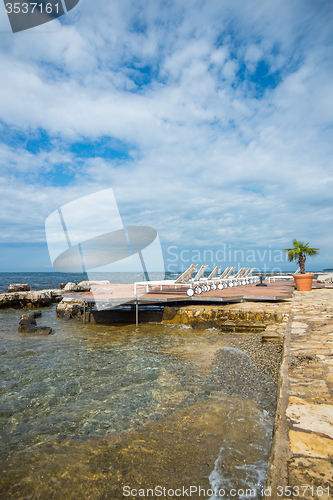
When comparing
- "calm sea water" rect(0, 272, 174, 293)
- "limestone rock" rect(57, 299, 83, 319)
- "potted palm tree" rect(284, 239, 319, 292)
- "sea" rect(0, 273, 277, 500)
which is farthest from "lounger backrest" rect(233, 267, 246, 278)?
"sea" rect(0, 273, 277, 500)

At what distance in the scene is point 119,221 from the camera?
7789mm

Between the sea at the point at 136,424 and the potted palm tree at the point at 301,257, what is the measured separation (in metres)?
6.98

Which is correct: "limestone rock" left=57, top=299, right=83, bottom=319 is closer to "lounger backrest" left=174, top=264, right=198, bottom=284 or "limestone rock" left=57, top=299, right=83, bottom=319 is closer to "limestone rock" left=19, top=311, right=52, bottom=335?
"limestone rock" left=19, top=311, right=52, bottom=335

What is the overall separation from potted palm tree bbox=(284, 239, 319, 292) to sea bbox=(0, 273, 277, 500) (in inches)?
275

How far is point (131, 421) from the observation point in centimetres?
354

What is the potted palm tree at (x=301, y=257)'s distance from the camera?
11810 millimetres

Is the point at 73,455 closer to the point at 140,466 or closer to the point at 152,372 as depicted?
the point at 140,466

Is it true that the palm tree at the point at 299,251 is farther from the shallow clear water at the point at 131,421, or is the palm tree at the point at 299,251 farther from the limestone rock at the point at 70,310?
the limestone rock at the point at 70,310

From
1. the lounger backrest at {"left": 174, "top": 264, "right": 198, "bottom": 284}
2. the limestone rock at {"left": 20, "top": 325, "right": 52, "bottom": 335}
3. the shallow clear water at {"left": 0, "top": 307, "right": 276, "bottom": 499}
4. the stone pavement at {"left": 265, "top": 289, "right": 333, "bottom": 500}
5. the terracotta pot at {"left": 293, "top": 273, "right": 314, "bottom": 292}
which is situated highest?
the lounger backrest at {"left": 174, "top": 264, "right": 198, "bottom": 284}

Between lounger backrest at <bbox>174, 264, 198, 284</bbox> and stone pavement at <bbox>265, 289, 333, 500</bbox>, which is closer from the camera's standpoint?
stone pavement at <bbox>265, 289, 333, 500</bbox>

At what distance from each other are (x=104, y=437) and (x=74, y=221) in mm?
5298

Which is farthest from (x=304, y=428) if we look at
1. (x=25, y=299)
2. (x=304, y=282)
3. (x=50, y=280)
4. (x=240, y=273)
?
(x=50, y=280)

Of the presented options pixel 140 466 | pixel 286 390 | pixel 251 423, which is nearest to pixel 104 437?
pixel 140 466

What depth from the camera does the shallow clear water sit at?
2.54m
